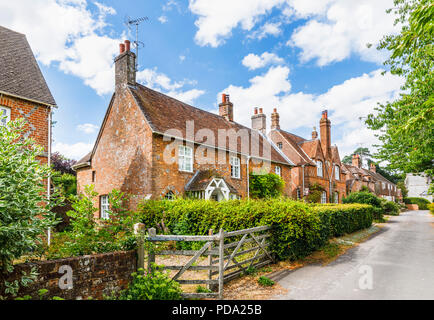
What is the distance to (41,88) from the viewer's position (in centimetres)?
1304

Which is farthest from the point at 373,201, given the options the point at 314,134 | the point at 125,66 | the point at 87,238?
the point at 87,238

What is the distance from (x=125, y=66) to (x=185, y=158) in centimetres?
726

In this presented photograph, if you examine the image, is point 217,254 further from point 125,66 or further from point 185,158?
point 125,66

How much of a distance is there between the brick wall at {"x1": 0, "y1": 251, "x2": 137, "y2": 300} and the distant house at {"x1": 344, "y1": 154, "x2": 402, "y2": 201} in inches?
1904

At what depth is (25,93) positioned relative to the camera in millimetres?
12086

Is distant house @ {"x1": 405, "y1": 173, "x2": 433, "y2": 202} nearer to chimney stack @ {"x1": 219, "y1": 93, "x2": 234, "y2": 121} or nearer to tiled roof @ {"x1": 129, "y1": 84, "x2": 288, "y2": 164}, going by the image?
tiled roof @ {"x1": 129, "y1": 84, "x2": 288, "y2": 164}

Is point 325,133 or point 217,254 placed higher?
point 325,133

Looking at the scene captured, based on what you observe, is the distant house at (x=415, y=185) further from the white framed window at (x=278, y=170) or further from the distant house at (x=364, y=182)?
the white framed window at (x=278, y=170)

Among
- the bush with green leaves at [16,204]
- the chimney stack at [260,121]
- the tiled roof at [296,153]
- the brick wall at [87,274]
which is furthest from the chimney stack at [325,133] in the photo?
the bush with green leaves at [16,204]

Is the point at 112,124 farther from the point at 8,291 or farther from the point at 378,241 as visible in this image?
the point at 378,241

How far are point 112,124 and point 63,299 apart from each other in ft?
49.9

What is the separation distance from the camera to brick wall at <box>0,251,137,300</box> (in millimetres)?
4637

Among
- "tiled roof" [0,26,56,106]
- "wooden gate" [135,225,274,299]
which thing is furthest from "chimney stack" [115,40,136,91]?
"wooden gate" [135,225,274,299]

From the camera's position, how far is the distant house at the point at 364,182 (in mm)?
49969
